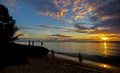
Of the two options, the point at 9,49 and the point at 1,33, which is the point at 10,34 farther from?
the point at 9,49

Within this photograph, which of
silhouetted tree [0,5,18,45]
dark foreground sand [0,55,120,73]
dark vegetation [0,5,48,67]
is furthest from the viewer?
silhouetted tree [0,5,18,45]

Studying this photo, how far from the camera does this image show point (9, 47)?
2255 cm

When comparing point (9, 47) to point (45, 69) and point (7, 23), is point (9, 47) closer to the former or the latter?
point (45, 69)

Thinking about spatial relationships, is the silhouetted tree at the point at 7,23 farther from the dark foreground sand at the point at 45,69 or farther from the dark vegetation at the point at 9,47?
the dark foreground sand at the point at 45,69

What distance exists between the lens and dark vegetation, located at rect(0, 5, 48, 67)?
20.5 meters

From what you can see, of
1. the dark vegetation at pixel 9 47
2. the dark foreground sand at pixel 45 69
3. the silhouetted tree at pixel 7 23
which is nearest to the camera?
the dark foreground sand at pixel 45 69

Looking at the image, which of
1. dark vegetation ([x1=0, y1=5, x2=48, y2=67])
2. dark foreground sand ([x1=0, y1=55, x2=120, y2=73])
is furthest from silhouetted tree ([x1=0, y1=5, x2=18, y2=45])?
dark foreground sand ([x1=0, y1=55, x2=120, y2=73])

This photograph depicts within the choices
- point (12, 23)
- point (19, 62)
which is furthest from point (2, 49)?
point (12, 23)

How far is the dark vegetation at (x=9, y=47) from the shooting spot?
2052 centimetres

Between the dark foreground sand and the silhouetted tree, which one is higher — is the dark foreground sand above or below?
below

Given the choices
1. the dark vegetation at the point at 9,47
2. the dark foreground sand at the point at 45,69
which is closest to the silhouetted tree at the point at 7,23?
the dark vegetation at the point at 9,47

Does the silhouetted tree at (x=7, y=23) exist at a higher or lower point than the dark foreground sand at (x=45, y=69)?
higher

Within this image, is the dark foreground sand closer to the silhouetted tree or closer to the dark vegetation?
the dark vegetation

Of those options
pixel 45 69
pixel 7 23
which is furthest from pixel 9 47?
pixel 7 23
